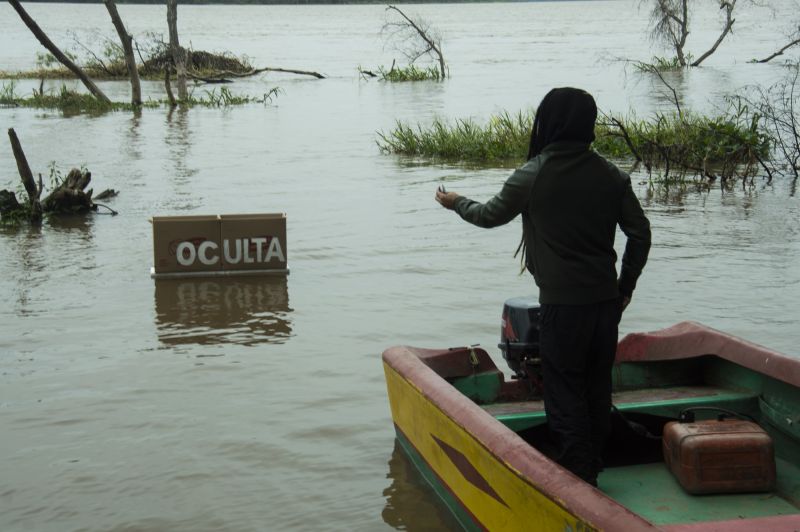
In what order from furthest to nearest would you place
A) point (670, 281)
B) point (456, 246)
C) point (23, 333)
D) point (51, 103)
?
point (51, 103) → point (456, 246) → point (670, 281) → point (23, 333)

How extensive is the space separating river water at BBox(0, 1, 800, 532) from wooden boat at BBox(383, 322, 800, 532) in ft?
1.87

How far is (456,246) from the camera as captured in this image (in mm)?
11742

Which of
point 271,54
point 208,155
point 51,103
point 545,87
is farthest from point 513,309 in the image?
point 271,54

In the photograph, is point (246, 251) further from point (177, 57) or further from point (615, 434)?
point (177, 57)

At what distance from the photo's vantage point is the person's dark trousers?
14.9 feet

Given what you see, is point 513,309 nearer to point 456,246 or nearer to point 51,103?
point 456,246

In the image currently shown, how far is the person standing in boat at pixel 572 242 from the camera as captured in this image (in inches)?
177

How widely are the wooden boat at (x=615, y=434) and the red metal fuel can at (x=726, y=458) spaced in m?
0.07

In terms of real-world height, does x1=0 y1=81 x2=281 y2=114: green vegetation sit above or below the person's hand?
above

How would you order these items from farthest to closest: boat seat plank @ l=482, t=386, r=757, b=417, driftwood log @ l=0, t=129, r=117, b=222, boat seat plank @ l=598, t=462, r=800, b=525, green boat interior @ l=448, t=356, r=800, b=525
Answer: driftwood log @ l=0, t=129, r=117, b=222 → boat seat plank @ l=482, t=386, r=757, b=417 → green boat interior @ l=448, t=356, r=800, b=525 → boat seat plank @ l=598, t=462, r=800, b=525

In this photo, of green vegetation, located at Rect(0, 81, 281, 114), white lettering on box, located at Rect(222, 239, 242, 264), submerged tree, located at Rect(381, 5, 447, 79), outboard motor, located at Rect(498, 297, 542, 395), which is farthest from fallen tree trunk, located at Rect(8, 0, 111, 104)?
outboard motor, located at Rect(498, 297, 542, 395)

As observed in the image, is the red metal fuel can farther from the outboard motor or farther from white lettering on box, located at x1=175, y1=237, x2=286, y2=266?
white lettering on box, located at x1=175, y1=237, x2=286, y2=266

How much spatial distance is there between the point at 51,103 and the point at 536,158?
2756cm

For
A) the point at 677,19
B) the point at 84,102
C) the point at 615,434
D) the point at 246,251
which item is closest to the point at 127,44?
the point at 84,102
